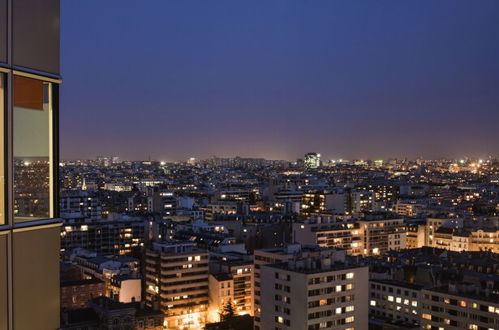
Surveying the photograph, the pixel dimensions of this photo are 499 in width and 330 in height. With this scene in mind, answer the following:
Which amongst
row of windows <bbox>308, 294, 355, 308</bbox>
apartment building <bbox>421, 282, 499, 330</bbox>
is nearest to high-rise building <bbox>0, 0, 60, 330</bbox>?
row of windows <bbox>308, 294, 355, 308</bbox>

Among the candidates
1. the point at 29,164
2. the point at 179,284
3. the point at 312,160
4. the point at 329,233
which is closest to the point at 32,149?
the point at 29,164

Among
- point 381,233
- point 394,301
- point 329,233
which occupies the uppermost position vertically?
point 329,233

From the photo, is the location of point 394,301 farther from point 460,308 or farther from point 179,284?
point 179,284

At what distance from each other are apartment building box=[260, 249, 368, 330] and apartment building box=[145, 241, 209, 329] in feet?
20.9

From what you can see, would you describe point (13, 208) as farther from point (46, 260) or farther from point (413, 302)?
point (413, 302)

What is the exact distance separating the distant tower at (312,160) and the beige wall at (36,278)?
12945cm

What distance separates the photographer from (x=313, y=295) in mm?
15609

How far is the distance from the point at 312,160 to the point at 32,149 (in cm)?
13142

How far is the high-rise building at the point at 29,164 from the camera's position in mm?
1935

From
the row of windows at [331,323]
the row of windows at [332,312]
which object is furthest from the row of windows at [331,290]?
the row of windows at [331,323]

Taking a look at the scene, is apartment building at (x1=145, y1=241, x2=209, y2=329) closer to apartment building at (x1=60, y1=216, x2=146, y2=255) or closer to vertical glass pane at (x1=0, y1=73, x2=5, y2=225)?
apartment building at (x1=60, y1=216, x2=146, y2=255)

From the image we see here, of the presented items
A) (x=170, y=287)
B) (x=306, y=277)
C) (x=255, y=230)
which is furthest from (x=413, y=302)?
(x=255, y=230)

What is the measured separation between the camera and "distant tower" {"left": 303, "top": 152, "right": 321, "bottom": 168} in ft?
433

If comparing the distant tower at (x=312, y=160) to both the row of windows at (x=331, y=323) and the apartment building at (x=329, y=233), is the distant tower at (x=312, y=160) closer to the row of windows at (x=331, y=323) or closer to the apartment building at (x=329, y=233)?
the apartment building at (x=329, y=233)
